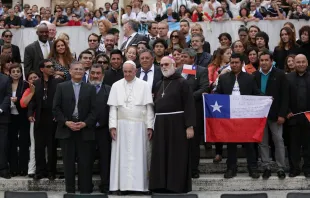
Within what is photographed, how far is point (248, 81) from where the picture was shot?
37.0ft

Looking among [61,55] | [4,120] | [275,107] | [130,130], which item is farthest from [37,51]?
[275,107]

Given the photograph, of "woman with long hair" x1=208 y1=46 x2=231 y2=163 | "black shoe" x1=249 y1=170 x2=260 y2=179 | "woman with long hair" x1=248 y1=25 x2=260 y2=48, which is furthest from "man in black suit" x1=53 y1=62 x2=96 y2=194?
"woman with long hair" x1=248 y1=25 x2=260 y2=48

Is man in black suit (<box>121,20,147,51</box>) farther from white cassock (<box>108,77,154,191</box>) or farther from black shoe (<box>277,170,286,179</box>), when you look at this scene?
black shoe (<box>277,170,286,179</box>)

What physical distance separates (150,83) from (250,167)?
2.15 meters

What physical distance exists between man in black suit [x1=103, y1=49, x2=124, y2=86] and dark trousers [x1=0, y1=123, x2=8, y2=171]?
6.20 ft

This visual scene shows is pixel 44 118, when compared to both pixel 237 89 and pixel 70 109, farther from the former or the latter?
pixel 237 89

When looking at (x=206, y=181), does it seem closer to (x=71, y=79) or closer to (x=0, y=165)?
(x=71, y=79)

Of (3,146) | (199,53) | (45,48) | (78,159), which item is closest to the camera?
(78,159)

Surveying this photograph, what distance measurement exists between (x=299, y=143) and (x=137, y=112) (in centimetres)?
278

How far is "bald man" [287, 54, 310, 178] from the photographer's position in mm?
11406

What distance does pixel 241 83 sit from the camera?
11.3 meters

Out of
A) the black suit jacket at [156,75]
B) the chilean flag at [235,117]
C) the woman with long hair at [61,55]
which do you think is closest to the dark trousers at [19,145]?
the woman with long hair at [61,55]

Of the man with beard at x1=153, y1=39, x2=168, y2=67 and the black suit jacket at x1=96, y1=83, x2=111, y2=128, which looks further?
the man with beard at x1=153, y1=39, x2=168, y2=67

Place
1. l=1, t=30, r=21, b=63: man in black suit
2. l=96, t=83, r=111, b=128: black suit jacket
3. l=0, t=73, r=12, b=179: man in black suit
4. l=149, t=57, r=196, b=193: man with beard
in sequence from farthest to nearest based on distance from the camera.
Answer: l=1, t=30, r=21, b=63: man in black suit → l=0, t=73, r=12, b=179: man in black suit → l=96, t=83, r=111, b=128: black suit jacket → l=149, t=57, r=196, b=193: man with beard
